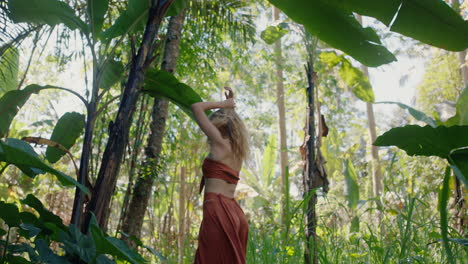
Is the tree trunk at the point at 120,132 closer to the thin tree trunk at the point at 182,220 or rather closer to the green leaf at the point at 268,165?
the thin tree trunk at the point at 182,220

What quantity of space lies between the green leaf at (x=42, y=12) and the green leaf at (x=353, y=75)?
3.87 meters

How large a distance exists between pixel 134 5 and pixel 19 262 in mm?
1920

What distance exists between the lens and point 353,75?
19.4 ft

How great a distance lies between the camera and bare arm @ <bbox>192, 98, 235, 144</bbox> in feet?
9.02

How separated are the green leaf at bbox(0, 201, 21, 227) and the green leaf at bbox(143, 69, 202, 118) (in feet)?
4.61

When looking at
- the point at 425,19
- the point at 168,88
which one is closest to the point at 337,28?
the point at 425,19

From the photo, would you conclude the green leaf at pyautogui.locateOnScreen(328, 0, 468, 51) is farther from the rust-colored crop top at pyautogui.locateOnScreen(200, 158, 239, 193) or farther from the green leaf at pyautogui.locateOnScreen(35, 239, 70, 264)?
the green leaf at pyautogui.locateOnScreen(35, 239, 70, 264)

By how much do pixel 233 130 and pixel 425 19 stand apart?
4.55 feet

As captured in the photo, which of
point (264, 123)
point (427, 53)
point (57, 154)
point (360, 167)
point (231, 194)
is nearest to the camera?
point (231, 194)

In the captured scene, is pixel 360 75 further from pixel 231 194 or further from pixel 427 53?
pixel 427 53

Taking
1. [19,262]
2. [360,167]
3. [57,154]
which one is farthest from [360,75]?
Answer: [360,167]

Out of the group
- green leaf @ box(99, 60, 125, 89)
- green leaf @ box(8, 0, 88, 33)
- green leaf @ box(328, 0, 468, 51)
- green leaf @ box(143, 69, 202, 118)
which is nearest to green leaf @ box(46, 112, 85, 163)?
green leaf @ box(99, 60, 125, 89)

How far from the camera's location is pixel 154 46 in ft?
8.71

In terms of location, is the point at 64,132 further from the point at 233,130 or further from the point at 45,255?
the point at 45,255
